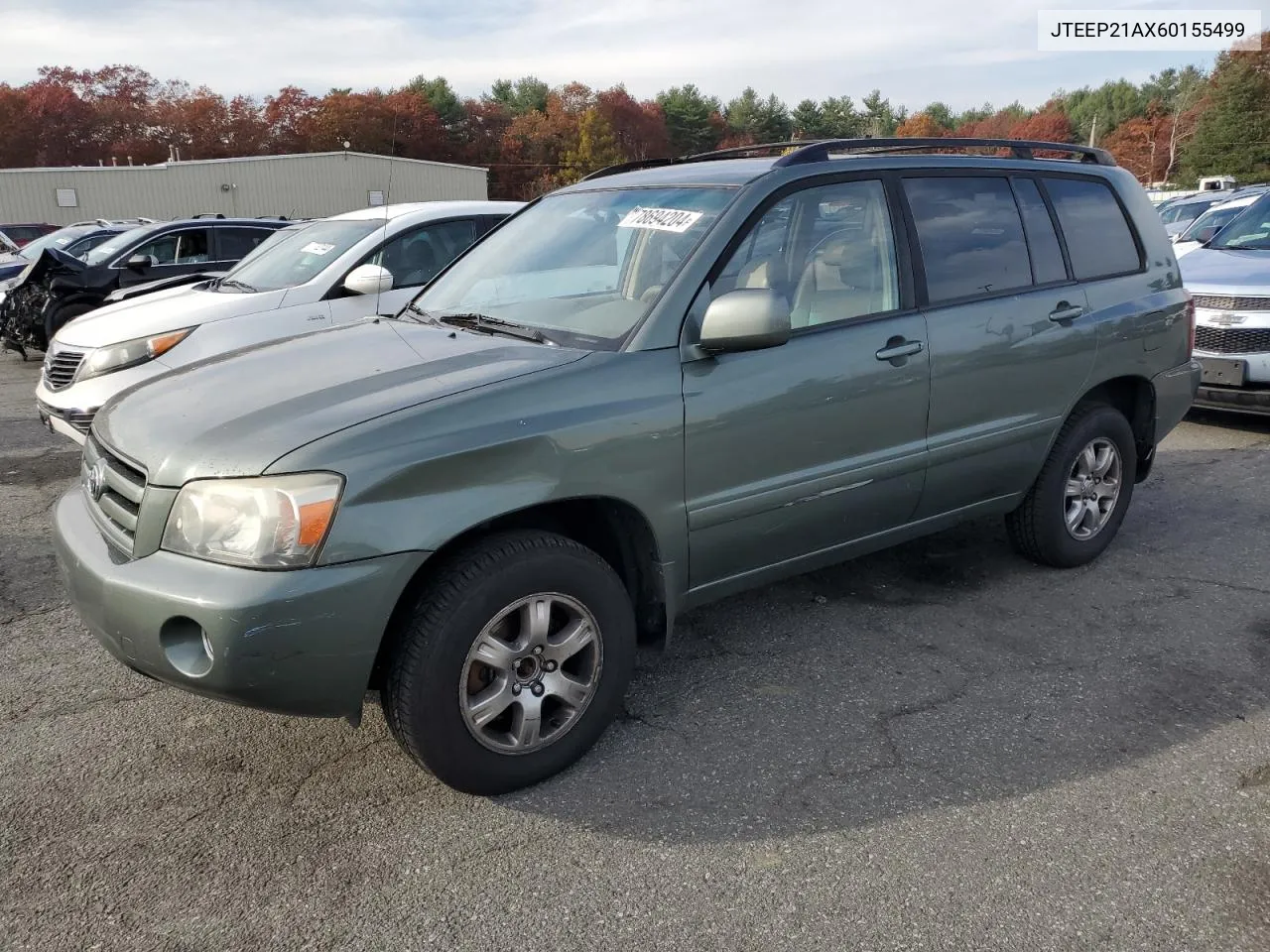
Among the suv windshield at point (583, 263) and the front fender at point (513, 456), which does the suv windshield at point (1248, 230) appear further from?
the front fender at point (513, 456)

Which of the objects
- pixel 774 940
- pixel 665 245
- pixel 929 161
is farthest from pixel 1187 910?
pixel 929 161

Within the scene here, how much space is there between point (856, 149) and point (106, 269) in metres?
9.82

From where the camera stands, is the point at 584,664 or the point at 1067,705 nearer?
the point at 584,664

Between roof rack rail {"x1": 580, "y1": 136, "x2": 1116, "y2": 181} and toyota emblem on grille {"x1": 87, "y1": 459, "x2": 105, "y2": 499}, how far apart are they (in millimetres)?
2263

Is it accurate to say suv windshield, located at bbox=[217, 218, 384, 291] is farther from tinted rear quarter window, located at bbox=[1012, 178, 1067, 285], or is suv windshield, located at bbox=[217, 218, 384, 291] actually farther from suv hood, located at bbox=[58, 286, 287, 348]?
tinted rear quarter window, located at bbox=[1012, 178, 1067, 285]

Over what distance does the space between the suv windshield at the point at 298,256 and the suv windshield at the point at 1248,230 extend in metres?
6.89

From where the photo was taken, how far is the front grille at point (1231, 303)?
6750 millimetres

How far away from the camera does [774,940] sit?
2244 millimetres

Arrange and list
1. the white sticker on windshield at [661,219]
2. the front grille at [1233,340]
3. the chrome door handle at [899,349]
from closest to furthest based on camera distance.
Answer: the white sticker on windshield at [661,219] → the chrome door handle at [899,349] → the front grille at [1233,340]

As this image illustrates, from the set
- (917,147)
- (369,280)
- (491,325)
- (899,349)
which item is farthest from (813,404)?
(369,280)

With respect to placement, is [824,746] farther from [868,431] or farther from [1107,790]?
[868,431]

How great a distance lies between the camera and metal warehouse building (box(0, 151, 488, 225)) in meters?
33.9

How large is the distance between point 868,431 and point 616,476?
1090 millimetres

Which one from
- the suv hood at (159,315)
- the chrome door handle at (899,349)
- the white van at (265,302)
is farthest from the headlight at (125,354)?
the chrome door handle at (899,349)
